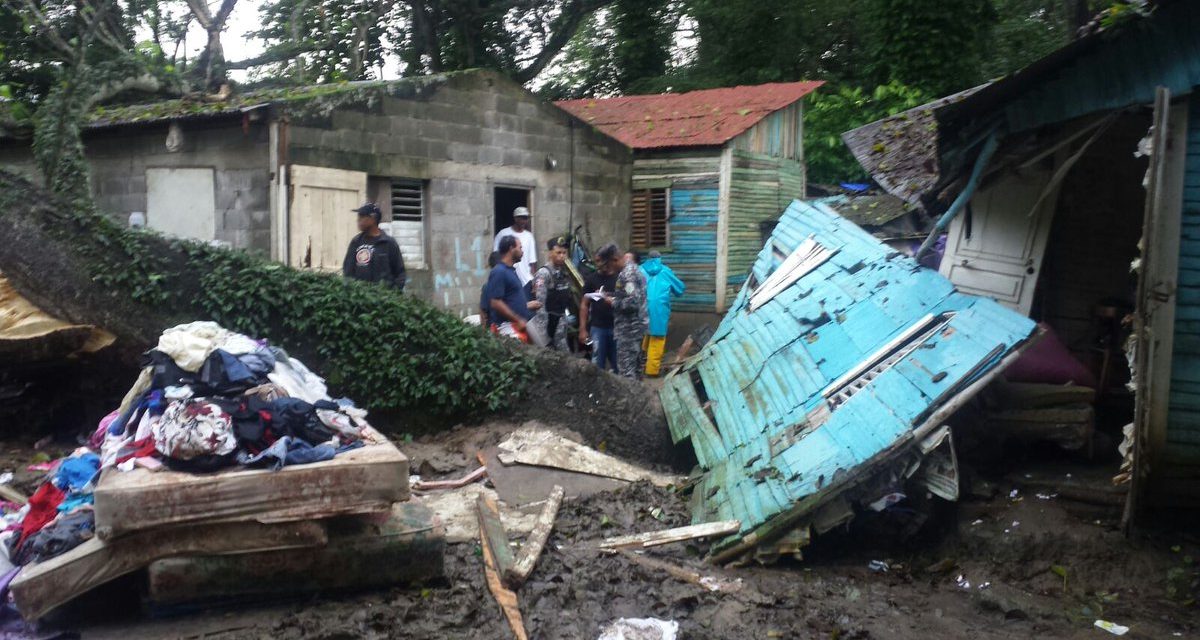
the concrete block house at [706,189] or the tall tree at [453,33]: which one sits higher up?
the tall tree at [453,33]

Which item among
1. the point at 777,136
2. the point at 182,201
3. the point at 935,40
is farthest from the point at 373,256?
the point at 935,40

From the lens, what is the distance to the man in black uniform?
8266 millimetres

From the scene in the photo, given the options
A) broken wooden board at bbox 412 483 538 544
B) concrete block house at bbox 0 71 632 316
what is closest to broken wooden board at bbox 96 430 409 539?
broken wooden board at bbox 412 483 538 544

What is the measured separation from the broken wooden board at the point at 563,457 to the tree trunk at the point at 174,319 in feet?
1.22

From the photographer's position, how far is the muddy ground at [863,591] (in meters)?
4.48

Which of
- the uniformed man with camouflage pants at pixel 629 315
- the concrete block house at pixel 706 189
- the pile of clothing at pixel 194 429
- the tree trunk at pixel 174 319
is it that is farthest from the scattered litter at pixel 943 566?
the concrete block house at pixel 706 189

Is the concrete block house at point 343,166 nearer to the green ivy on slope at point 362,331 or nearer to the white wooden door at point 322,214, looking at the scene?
the white wooden door at point 322,214

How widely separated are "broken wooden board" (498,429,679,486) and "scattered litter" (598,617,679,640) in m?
2.40

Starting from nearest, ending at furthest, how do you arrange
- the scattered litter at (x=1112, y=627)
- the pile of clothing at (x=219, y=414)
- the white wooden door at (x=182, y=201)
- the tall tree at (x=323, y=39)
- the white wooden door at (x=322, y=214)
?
the scattered litter at (x=1112, y=627), the pile of clothing at (x=219, y=414), the white wooden door at (x=322, y=214), the white wooden door at (x=182, y=201), the tall tree at (x=323, y=39)

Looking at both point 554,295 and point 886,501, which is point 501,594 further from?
point 554,295

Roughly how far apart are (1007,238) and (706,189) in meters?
7.84

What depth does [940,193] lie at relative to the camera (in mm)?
7848

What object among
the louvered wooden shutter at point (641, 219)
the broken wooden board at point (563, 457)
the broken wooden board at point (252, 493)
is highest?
the louvered wooden shutter at point (641, 219)

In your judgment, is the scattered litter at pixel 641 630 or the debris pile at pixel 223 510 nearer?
the debris pile at pixel 223 510
